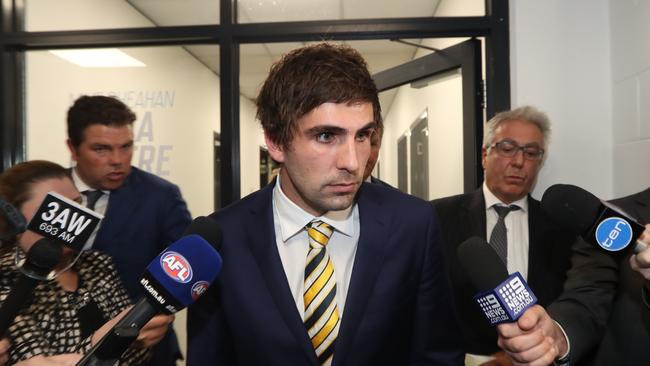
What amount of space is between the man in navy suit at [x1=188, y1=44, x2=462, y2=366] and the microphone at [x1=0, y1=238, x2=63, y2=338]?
36 cm

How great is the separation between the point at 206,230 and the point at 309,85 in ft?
1.44

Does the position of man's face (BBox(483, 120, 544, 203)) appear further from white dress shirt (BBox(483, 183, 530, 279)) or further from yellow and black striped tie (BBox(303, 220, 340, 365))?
yellow and black striped tie (BBox(303, 220, 340, 365))

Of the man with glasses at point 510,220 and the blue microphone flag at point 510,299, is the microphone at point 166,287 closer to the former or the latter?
the blue microphone flag at point 510,299

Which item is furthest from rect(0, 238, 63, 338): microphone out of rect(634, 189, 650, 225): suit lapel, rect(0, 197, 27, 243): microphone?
rect(634, 189, 650, 225): suit lapel

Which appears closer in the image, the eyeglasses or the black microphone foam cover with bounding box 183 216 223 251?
the black microphone foam cover with bounding box 183 216 223 251

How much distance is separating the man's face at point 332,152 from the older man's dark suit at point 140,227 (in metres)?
1.10

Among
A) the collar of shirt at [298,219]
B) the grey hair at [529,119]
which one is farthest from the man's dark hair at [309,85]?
the grey hair at [529,119]

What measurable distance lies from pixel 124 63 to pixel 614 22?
2755 mm

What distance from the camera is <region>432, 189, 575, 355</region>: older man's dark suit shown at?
191cm

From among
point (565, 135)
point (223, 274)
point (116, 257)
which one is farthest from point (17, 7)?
point (565, 135)

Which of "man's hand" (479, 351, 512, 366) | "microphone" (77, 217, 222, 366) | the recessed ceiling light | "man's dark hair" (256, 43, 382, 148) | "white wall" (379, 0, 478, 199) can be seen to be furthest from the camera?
the recessed ceiling light

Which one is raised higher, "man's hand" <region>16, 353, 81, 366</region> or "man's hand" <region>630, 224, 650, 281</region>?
"man's hand" <region>630, 224, 650, 281</region>

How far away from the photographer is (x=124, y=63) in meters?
3.07

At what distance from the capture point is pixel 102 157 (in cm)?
207
